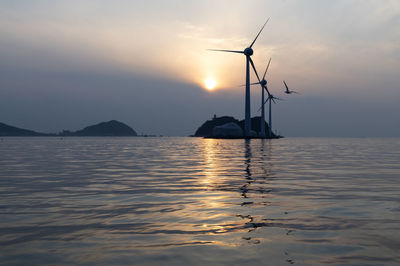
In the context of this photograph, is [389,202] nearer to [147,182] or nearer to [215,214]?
[215,214]

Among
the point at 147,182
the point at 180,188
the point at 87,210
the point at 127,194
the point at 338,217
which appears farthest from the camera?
the point at 147,182

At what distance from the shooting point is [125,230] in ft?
38.1

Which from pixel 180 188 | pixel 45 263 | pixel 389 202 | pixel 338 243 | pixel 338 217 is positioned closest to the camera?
pixel 45 263

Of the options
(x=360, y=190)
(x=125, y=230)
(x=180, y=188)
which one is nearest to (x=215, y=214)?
(x=125, y=230)

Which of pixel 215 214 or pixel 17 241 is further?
pixel 215 214

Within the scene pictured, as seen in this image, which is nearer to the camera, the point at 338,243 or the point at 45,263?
the point at 45,263

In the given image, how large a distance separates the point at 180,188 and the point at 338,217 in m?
10.7

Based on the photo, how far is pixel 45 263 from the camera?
8547 millimetres

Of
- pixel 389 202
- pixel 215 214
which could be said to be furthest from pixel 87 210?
pixel 389 202

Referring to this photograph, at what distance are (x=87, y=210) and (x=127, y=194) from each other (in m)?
4.71

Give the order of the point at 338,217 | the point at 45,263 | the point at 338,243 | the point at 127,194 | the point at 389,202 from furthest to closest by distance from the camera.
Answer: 1. the point at 127,194
2. the point at 389,202
3. the point at 338,217
4. the point at 338,243
5. the point at 45,263

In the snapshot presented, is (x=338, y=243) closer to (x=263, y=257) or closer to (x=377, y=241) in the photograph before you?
(x=377, y=241)

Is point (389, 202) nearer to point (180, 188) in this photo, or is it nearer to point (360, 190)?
point (360, 190)

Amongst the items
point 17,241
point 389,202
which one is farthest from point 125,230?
point 389,202
